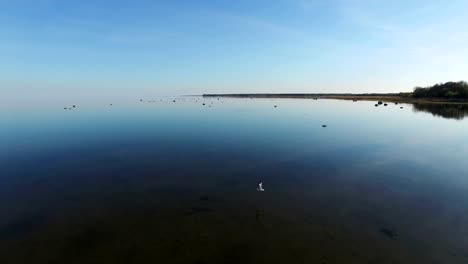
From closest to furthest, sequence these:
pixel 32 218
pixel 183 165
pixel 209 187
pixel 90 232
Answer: pixel 90 232 < pixel 32 218 < pixel 209 187 < pixel 183 165

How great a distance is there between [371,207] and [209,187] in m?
12.2

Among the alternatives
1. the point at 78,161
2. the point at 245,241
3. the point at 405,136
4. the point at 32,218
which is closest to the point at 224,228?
the point at 245,241

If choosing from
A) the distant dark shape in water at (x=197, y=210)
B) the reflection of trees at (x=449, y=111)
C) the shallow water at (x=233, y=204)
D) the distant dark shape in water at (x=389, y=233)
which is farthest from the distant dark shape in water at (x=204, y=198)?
the reflection of trees at (x=449, y=111)

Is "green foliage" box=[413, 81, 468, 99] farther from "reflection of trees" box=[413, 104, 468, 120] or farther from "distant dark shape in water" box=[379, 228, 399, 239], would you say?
"distant dark shape in water" box=[379, 228, 399, 239]

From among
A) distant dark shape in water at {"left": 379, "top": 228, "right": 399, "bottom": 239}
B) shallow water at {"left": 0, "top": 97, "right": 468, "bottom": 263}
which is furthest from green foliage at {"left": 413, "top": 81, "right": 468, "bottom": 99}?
distant dark shape in water at {"left": 379, "top": 228, "right": 399, "bottom": 239}

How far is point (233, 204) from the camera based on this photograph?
737 inches

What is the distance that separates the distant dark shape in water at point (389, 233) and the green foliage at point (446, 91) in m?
167

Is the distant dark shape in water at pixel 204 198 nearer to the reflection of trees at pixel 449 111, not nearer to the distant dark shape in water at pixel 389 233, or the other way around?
the distant dark shape in water at pixel 389 233

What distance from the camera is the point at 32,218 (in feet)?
55.3

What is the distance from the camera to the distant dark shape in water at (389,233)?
48.1 feet

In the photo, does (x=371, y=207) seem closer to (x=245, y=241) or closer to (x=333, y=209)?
(x=333, y=209)

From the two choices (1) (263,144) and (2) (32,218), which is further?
(1) (263,144)

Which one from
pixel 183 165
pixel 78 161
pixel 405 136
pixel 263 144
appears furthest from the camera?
pixel 405 136

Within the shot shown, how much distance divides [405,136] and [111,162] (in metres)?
47.5
